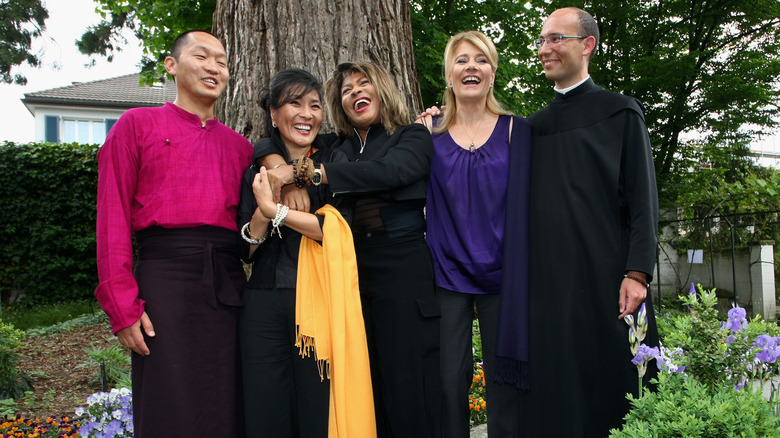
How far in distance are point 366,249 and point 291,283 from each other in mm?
380

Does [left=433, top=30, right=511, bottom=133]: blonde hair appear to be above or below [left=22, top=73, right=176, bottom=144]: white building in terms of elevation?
below

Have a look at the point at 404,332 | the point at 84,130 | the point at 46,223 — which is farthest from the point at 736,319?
the point at 84,130

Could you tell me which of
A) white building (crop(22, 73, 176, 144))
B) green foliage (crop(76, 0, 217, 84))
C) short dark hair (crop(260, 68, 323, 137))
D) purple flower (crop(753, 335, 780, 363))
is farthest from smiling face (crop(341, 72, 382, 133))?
white building (crop(22, 73, 176, 144))

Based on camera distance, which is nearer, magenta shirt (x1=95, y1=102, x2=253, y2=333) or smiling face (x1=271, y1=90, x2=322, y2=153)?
magenta shirt (x1=95, y1=102, x2=253, y2=333)

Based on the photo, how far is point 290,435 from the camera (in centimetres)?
257

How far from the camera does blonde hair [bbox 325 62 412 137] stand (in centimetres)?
282

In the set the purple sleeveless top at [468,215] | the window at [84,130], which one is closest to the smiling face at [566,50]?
the purple sleeveless top at [468,215]

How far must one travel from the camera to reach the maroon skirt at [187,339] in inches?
97.7

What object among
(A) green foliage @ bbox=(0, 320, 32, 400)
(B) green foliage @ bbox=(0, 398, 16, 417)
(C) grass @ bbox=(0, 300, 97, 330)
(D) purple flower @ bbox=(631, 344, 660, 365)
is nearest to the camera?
(D) purple flower @ bbox=(631, 344, 660, 365)

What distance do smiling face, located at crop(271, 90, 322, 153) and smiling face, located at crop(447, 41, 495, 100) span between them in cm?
72

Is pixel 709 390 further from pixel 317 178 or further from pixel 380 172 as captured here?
pixel 317 178

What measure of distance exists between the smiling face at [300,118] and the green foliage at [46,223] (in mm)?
10345

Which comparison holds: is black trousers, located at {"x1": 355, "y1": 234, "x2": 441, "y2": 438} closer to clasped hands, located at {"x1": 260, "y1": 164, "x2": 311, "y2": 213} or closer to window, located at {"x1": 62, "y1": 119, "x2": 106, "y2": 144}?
clasped hands, located at {"x1": 260, "y1": 164, "x2": 311, "y2": 213}

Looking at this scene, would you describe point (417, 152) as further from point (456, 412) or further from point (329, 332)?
point (456, 412)
